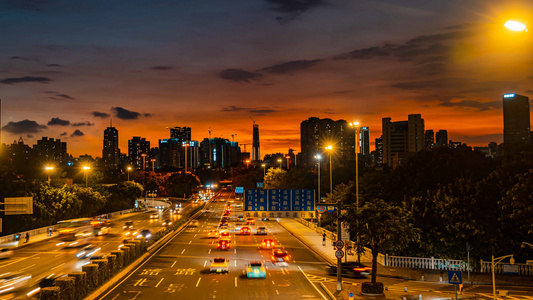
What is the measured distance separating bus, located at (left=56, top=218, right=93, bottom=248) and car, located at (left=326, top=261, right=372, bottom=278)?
→ 3238 cm

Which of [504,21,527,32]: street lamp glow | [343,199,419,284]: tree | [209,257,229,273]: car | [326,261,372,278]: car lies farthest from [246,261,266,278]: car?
[504,21,527,32]: street lamp glow

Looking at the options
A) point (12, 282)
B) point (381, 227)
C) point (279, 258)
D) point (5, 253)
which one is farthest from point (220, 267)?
point (5, 253)

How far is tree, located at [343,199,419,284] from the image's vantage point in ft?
102

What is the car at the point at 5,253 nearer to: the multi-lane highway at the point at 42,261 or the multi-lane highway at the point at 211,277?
the multi-lane highway at the point at 42,261

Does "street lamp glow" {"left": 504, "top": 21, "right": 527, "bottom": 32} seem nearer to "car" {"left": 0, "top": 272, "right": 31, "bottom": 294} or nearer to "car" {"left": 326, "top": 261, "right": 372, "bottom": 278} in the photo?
"car" {"left": 0, "top": 272, "right": 31, "bottom": 294}

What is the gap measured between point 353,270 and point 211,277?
11.2 metres

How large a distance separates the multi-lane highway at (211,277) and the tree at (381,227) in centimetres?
473

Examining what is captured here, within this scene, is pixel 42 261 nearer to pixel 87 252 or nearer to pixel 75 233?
pixel 87 252

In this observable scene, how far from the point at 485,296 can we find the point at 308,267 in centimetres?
1518

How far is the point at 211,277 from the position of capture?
1407 inches

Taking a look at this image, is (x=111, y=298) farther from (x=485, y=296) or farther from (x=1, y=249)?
(x=1, y=249)

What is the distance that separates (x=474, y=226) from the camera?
37562 millimetres

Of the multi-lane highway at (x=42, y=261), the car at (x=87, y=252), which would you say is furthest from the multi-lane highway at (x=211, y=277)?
the car at (x=87, y=252)

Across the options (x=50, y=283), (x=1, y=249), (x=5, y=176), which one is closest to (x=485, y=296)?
(x=50, y=283)
